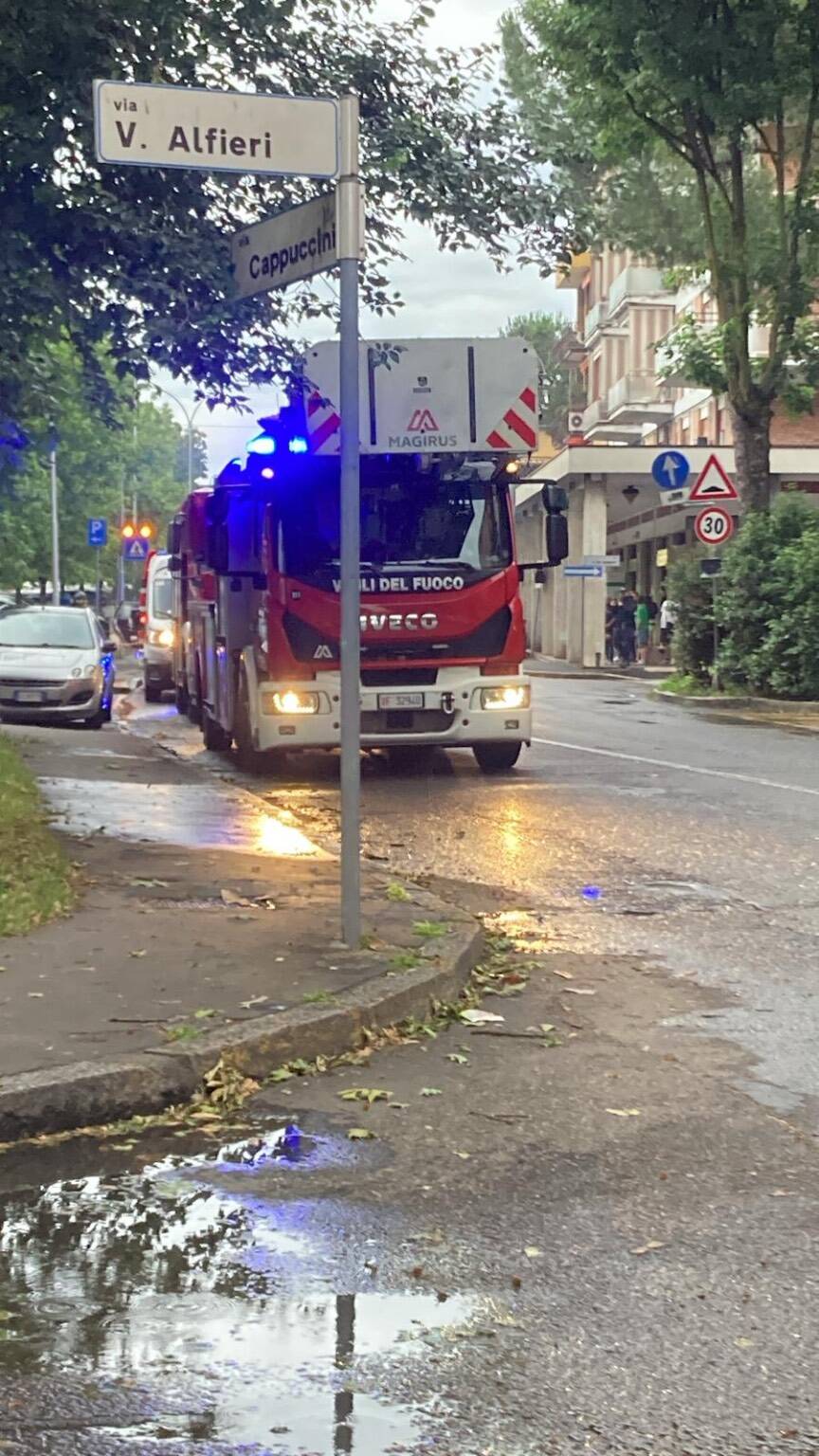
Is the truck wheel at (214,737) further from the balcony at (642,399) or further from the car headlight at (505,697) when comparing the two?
the balcony at (642,399)

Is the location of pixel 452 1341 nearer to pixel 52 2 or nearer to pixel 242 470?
pixel 52 2

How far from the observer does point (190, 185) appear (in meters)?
9.89

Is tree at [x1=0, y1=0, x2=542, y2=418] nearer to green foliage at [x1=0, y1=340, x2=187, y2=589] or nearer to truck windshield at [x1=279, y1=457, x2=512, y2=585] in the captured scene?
truck windshield at [x1=279, y1=457, x2=512, y2=585]

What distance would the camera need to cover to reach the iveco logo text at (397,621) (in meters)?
14.4

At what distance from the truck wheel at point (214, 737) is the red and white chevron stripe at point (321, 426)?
4126mm

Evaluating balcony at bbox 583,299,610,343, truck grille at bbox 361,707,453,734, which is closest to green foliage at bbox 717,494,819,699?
truck grille at bbox 361,707,453,734

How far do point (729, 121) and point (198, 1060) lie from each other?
21761 millimetres

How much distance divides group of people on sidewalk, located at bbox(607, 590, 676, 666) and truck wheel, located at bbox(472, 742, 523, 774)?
28997 mm

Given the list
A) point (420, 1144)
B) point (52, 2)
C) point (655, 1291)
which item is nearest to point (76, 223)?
point (52, 2)

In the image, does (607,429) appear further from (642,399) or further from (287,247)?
(287,247)

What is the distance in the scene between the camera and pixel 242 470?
17.0 m

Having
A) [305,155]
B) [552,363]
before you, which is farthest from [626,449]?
[552,363]

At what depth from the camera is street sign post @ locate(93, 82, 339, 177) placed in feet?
21.5

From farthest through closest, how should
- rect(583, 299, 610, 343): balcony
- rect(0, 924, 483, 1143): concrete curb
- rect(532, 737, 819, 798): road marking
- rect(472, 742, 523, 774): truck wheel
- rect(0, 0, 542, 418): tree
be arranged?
rect(583, 299, 610, 343): balcony
rect(472, 742, 523, 774): truck wheel
rect(532, 737, 819, 798): road marking
rect(0, 0, 542, 418): tree
rect(0, 924, 483, 1143): concrete curb
